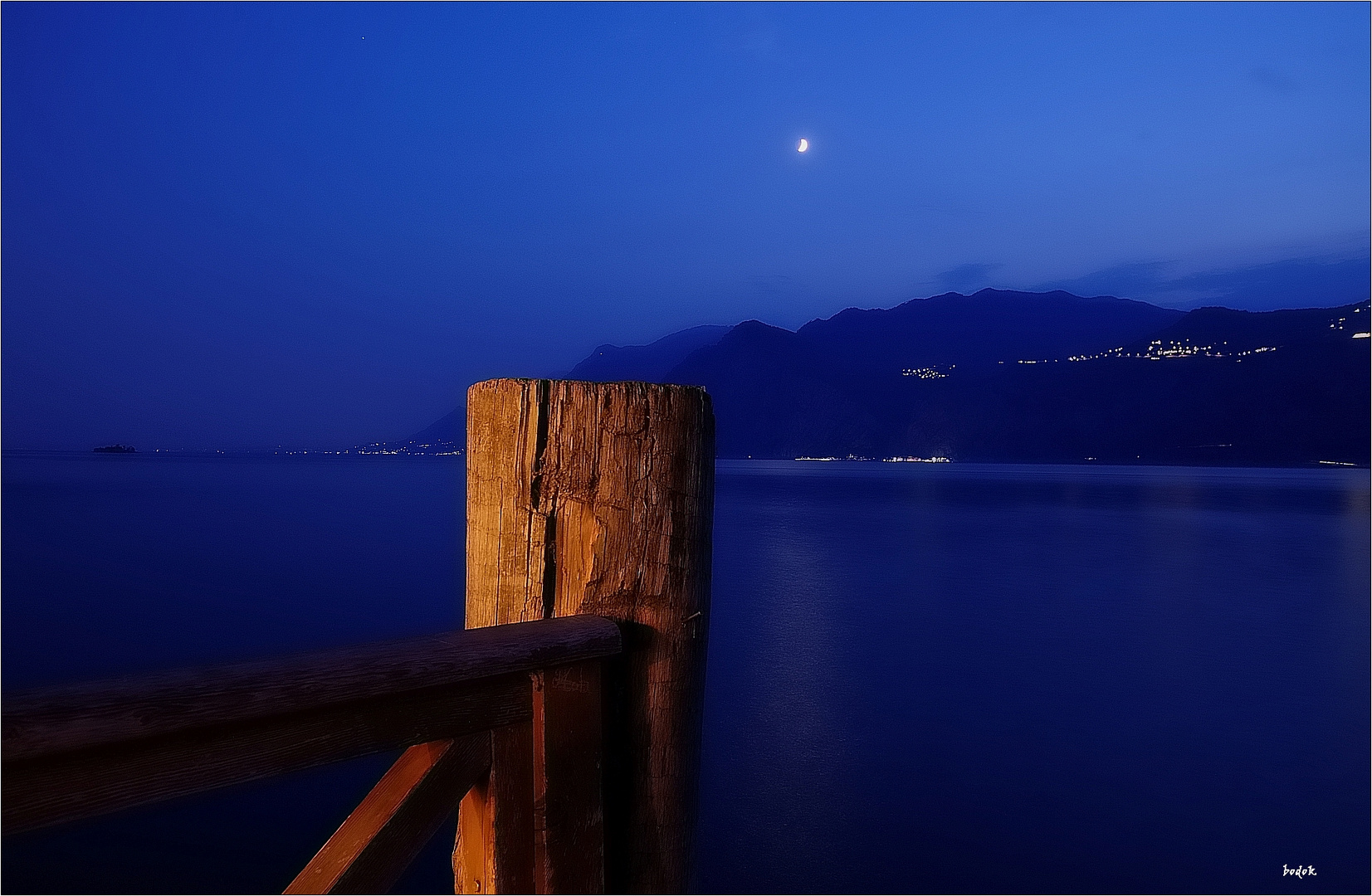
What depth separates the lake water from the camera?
6.31 m

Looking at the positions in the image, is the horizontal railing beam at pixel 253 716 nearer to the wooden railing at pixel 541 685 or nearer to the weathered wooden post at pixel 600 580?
the wooden railing at pixel 541 685

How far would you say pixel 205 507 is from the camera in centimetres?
4006

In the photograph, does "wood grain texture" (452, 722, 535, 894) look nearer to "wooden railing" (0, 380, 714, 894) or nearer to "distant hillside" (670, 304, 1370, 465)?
"wooden railing" (0, 380, 714, 894)

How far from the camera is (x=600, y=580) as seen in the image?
162cm

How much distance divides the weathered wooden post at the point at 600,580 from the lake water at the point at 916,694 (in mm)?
634

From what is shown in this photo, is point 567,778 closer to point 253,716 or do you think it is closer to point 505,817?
point 505,817

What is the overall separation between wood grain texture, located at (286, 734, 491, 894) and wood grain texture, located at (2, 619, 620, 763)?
182mm

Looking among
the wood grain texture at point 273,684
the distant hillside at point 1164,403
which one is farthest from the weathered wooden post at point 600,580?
the distant hillside at point 1164,403

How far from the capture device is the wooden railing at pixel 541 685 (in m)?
1.18

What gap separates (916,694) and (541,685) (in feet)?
32.8

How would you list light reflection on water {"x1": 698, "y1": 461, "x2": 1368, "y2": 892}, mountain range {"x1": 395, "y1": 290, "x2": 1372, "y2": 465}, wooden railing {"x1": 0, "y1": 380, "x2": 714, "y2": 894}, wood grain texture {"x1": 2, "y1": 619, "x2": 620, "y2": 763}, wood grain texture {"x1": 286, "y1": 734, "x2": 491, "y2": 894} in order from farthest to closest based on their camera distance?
mountain range {"x1": 395, "y1": 290, "x2": 1372, "y2": 465}
light reflection on water {"x1": 698, "y1": 461, "x2": 1368, "y2": 892}
wood grain texture {"x1": 286, "y1": 734, "x2": 491, "y2": 894}
wooden railing {"x1": 0, "y1": 380, "x2": 714, "y2": 894}
wood grain texture {"x1": 2, "y1": 619, "x2": 620, "y2": 763}

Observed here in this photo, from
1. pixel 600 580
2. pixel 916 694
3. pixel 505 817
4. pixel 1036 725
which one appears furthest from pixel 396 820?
pixel 916 694

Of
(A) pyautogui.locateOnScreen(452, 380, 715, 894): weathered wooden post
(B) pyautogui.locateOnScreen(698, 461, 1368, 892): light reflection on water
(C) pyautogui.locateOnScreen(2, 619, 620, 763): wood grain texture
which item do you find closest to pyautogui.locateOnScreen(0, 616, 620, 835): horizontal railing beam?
(C) pyautogui.locateOnScreen(2, 619, 620, 763): wood grain texture

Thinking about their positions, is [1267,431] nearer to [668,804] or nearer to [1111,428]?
[1111,428]
